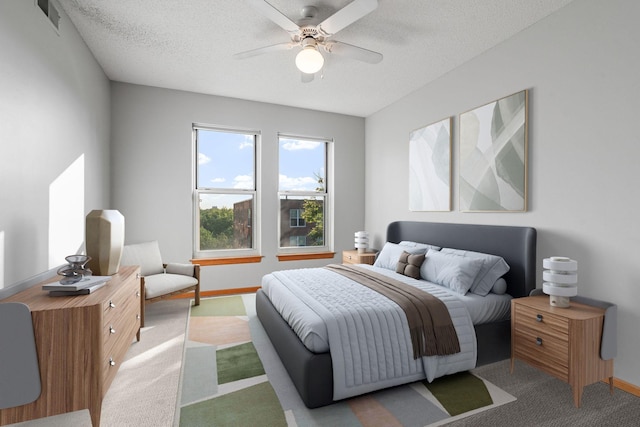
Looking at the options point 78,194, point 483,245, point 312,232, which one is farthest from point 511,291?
point 78,194

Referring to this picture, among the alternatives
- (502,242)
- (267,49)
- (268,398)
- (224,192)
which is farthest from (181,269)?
(502,242)

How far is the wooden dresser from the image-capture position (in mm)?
1574

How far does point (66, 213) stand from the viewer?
2639 mm

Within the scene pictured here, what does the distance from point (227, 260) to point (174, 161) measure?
1.58 m

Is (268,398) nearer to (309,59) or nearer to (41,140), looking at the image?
(41,140)

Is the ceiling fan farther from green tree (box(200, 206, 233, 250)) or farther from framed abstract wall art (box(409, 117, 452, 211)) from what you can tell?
green tree (box(200, 206, 233, 250))

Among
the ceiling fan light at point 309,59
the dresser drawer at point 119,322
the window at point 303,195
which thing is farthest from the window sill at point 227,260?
the ceiling fan light at point 309,59

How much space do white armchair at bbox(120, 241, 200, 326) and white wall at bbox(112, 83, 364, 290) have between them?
31 cm

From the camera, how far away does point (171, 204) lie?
4289 mm

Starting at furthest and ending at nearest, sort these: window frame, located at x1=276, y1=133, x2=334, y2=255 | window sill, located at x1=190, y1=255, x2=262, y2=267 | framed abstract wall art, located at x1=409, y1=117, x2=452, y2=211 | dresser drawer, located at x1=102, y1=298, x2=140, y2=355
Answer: window frame, located at x1=276, y1=133, x2=334, y2=255 → window sill, located at x1=190, y1=255, x2=262, y2=267 → framed abstract wall art, located at x1=409, y1=117, x2=452, y2=211 → dresser drawer, located at x1=102, y1=298, x2=140, y2=355

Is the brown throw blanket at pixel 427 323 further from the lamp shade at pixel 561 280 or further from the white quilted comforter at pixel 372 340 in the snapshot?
the lamp shade at pixel 561 280

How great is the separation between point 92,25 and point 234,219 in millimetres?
2772

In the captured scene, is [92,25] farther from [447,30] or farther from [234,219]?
[447,30]

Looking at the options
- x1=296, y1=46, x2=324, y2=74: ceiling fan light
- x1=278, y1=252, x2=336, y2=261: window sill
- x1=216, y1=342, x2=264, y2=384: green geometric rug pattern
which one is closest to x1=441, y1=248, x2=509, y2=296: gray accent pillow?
x1=216, y1=342, x2=264, y2=384: green geometric rug pattern
